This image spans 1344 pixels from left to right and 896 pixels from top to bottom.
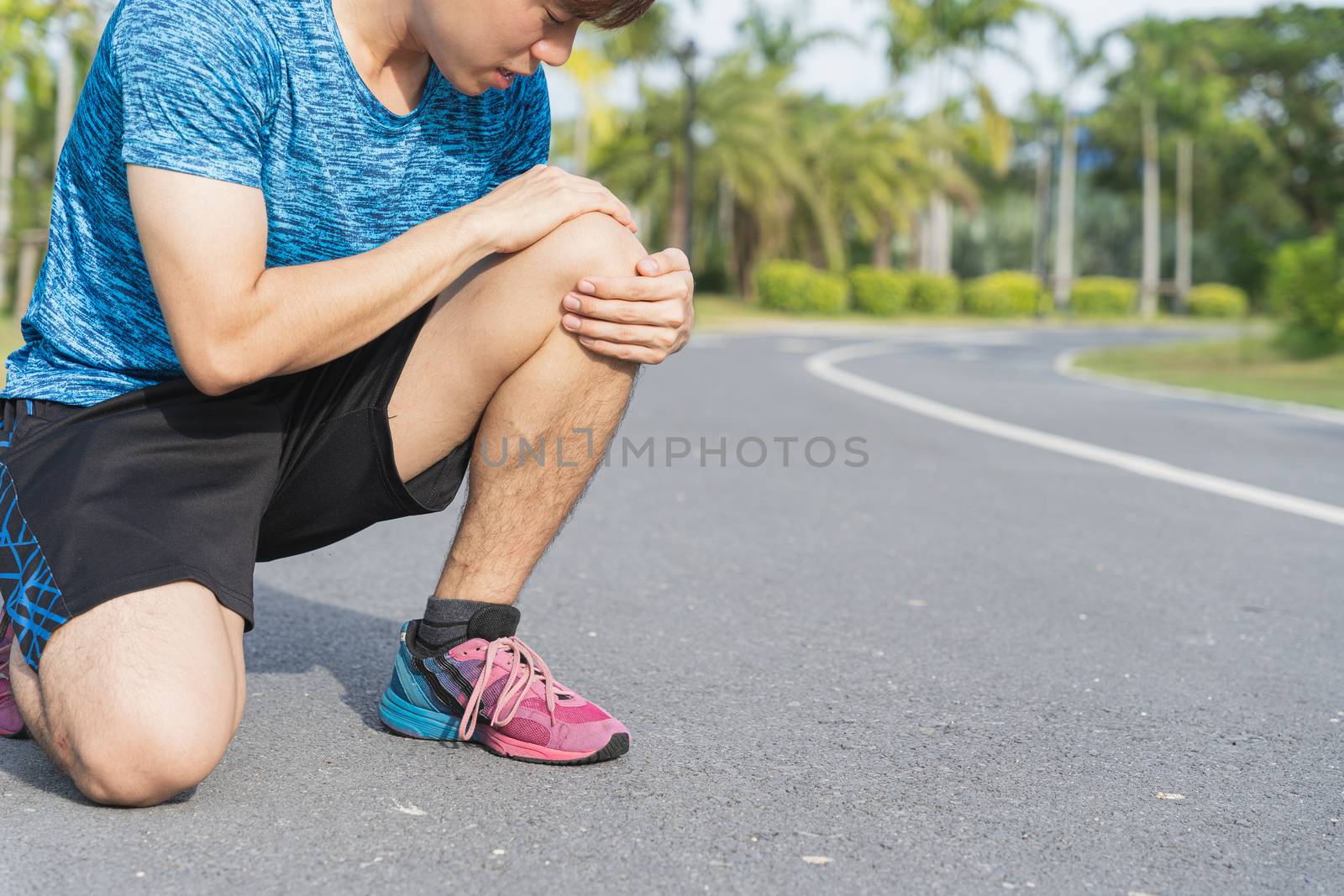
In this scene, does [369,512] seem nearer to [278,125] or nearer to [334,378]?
[334,378]

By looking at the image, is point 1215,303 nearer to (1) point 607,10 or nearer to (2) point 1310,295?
(2) point 1310,295

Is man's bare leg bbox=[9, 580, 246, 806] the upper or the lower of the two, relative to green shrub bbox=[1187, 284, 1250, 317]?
upper

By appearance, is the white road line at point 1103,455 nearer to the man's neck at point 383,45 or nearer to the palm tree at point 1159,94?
the man's neck at point 383,45

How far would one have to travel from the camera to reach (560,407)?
2.57m

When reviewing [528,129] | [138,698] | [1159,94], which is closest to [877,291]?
[1159,94]

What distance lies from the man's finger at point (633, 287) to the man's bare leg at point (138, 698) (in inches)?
31.9

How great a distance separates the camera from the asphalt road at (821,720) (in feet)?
6.62

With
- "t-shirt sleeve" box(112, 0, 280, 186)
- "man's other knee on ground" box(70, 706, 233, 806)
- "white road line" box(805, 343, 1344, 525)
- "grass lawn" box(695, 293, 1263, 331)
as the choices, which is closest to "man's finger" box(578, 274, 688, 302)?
"t-shirt sleeve" box(112, 0, 280, 186)

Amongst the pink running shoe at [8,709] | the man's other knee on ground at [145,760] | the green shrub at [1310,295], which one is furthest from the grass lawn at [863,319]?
the man's other knee on ground at [145,760]

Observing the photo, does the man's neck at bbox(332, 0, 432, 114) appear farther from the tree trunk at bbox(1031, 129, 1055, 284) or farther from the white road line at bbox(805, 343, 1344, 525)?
the tree trunk at bbox(1031, 129, 1055, 284)

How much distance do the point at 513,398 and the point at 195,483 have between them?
0.55 meters

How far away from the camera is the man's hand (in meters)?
2.48

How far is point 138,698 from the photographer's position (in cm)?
212

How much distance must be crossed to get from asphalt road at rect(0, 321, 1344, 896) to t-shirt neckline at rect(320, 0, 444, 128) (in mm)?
1073
